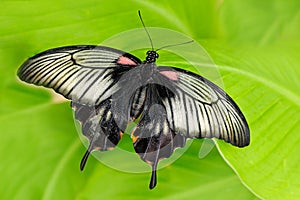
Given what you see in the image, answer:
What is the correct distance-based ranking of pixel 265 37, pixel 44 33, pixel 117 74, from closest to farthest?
1. pixel 117 74
2. pixel 44 33
3. pixel 265 37

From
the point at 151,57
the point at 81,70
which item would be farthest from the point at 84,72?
the point at 151,57

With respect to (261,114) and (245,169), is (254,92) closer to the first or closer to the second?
(261,114)

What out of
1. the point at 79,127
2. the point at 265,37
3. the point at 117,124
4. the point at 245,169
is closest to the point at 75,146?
the point at 79,127

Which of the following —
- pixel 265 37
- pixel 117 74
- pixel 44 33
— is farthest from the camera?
pixel 265 37

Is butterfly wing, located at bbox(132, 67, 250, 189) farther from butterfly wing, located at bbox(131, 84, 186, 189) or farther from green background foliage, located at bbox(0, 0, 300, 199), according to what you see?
green background foliage, located at bbox(0, 0, 300, 199)

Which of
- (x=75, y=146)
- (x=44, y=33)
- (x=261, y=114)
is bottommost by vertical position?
(x=75, y=146)

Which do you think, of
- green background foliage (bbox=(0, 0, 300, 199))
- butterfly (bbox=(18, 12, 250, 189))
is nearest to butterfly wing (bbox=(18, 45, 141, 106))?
butterfly (bbox=(18, 12, 250, 189))

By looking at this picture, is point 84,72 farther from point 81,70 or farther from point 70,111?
point 70,111
